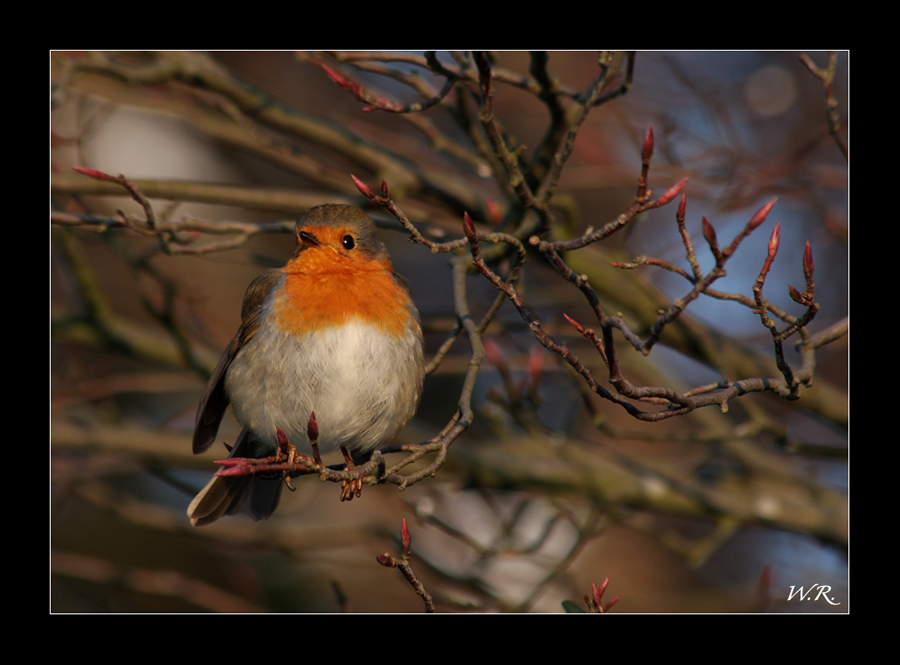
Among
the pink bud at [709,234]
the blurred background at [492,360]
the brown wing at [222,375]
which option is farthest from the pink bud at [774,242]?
the brown wing at [222,375]

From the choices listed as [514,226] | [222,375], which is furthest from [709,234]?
[222,375]

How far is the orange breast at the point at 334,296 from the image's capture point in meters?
3.48

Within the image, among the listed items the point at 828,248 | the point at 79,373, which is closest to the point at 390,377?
the point at 79,373

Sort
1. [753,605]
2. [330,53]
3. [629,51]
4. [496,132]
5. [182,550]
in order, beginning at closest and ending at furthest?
[496,132] → [629,51] → [330,53] → [753,605] → [182,550]

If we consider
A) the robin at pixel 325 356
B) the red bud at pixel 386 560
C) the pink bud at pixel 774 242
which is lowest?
the red bud at pixel 386 560

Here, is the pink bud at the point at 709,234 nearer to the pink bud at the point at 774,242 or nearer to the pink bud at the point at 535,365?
the pink bud at the point at 774,242

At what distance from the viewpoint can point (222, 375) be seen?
3.90 metres

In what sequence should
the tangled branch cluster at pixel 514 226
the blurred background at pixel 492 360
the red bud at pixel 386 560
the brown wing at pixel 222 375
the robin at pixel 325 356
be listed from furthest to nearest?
the blurred background at pixel 492 360 < the brown wing at pixel 222 375 < the robin at pixel 325 356 < the red bud at pixel 386 560 < the tangled branch cluster at pixel 514 226

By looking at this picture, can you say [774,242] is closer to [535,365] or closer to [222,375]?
[535,365]

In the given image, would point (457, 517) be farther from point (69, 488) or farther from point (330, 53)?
point (330, 53)

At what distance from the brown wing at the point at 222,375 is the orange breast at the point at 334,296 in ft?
0.92

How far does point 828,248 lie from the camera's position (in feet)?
20.0

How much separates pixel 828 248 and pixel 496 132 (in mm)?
4205

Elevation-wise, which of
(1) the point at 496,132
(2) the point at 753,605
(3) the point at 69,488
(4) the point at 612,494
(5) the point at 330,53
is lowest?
(2) the point at 753,605
